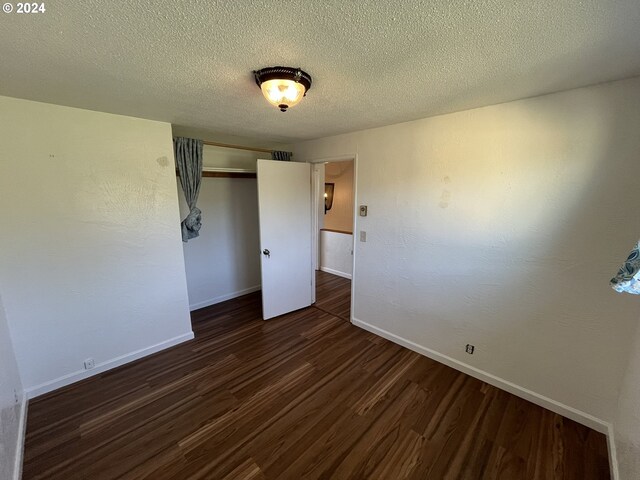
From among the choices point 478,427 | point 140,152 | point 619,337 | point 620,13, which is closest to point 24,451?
point 140,152

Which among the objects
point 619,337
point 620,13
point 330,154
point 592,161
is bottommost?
point 619,337

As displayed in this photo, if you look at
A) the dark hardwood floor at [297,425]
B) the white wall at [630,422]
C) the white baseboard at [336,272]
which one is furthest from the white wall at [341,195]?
the white wall at [630,422]

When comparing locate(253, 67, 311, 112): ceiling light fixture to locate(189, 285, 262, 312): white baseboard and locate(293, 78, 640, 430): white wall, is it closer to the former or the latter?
locate(293, 78, 640, 430): white wall

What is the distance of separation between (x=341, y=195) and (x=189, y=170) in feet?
11.9

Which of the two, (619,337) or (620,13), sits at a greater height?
(620,13)

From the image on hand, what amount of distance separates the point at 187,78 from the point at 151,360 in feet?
8.26

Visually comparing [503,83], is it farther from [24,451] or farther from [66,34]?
[24,451]

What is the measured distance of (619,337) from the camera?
65.5 inches

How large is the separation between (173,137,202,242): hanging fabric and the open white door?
68 cm

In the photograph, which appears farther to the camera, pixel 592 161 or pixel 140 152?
pixel 140 152

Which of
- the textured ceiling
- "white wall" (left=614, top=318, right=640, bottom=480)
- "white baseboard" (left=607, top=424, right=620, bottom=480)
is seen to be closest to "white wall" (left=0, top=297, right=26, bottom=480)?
the textured ceiling

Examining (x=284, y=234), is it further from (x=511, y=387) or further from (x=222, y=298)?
(x=511, y=387)

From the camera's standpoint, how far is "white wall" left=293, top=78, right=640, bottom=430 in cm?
162

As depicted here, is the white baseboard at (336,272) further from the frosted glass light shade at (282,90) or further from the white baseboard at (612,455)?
the frosted glass light shade at (282,90)
